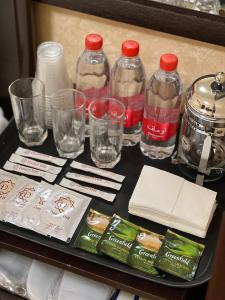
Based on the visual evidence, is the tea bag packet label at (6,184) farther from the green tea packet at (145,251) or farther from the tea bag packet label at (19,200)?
the green tea packet at (145,251)

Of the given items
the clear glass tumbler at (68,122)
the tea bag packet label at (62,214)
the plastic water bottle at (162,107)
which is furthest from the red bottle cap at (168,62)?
the tea bag packet label at (62,214)

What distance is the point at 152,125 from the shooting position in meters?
1.02

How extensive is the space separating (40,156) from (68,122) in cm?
9

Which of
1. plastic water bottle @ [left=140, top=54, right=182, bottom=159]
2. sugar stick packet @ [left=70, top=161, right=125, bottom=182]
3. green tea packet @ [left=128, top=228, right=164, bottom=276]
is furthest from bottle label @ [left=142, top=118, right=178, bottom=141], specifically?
green tea packet @ [left=128, top=228, right=164, bottom=276]

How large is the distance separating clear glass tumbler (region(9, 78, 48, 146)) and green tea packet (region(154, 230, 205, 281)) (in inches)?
14.0

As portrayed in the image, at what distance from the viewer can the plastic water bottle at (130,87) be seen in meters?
1.03

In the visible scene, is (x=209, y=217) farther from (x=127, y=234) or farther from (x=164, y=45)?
(x=164, y=45)

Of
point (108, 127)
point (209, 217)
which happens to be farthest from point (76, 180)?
point (209, 217)

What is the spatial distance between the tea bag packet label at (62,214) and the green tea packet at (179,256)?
162 millimetres

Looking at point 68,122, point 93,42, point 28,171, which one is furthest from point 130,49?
point 28,171

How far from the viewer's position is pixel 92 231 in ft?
2.99

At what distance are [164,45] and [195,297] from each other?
509mm

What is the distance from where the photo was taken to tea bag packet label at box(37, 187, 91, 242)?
92cm

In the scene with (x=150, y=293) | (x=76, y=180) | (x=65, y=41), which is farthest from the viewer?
(x=65, y=41)
